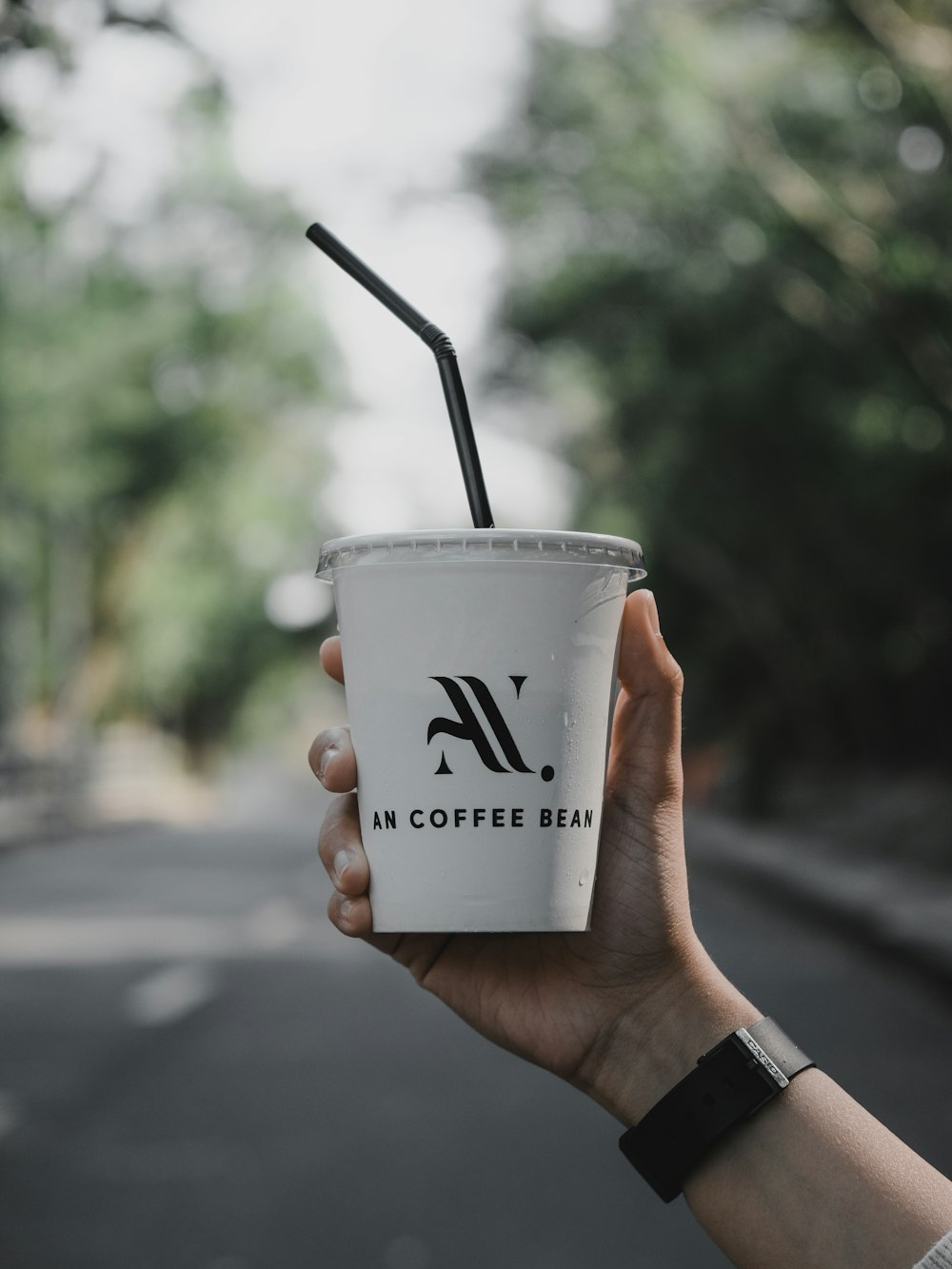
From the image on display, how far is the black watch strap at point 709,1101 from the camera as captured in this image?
1875mm

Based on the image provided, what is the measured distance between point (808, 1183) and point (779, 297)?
17.2 m

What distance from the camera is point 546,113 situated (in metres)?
19.4

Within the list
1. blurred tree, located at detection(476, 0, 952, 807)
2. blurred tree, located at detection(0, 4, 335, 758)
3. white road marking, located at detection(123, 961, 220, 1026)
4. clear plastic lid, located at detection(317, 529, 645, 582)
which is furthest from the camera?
blurred tree, located at detection(0, 4, 335, 758)

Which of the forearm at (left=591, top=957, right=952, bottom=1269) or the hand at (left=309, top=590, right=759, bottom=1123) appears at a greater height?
the hand at (left=309, top=590, right=759, bottom=1123)

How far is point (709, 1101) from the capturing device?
1879mm

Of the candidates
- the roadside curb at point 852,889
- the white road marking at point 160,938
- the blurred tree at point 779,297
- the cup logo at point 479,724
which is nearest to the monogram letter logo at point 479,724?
the cup logo at point 479,724

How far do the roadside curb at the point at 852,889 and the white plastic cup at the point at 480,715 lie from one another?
772 centimetres

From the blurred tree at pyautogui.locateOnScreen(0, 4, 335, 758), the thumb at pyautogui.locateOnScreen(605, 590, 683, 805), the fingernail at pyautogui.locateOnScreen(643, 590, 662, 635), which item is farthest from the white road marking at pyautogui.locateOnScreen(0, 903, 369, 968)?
the blurred tree at pyautogui.locateOnScreen(0, 4, 335, 758)

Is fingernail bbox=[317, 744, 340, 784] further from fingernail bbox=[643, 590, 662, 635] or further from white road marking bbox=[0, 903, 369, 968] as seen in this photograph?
white road marking bbox=[0, 903, 369, 968]

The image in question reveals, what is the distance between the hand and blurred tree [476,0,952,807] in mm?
11230

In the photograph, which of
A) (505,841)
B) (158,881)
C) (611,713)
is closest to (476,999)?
(505,841)

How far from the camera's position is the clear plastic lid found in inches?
75.7

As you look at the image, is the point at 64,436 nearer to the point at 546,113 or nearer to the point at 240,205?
the point at 240,205

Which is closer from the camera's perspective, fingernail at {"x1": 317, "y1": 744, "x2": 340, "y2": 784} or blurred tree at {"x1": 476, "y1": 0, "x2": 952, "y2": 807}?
fingernail at {"x1": 317, "y1": 744, "x2": 340, "y2": 784}
